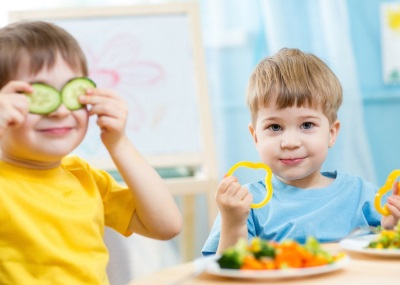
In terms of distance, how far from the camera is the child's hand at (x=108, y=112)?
1.13m

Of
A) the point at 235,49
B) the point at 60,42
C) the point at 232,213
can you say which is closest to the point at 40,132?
the point at 60,42

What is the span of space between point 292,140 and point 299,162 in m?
0.05

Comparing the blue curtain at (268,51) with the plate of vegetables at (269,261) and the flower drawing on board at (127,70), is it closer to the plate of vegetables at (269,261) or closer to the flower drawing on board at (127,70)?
the flower drawing on board at (127,70)

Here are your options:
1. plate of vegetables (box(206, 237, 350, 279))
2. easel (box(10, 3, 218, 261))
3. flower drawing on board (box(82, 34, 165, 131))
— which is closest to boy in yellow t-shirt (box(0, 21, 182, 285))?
plate of vegetables (box(206, 237, 350, 279))

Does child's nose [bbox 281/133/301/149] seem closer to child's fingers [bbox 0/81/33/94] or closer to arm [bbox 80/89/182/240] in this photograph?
arm [bbox 80/89/182/240]

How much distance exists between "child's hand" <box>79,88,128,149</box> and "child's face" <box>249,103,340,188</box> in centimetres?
45

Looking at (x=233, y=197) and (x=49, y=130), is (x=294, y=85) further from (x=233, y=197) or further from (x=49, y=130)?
(x=49, y=130)

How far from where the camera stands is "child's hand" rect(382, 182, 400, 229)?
1.33 m

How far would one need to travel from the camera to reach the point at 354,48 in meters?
Answer: 3.23

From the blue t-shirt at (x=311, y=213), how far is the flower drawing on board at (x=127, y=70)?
1.25 m

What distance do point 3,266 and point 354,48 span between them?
2.42m

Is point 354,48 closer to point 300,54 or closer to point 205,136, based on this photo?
point 205,136

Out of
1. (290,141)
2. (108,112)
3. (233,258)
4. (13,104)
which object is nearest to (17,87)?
(13,104)

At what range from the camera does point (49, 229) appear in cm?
113
